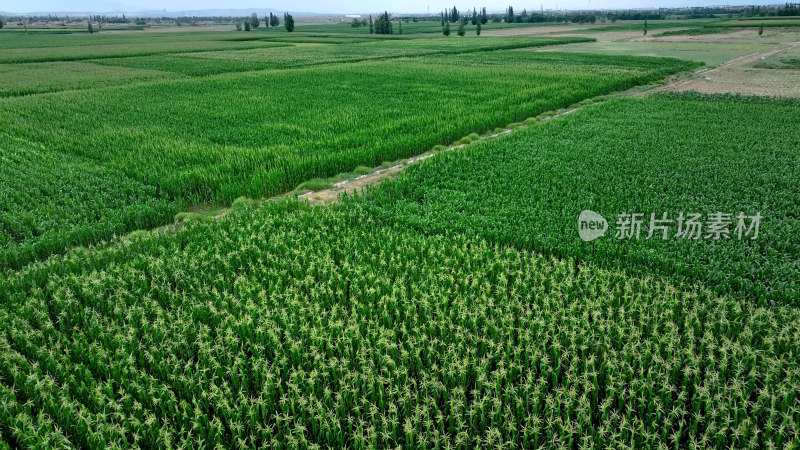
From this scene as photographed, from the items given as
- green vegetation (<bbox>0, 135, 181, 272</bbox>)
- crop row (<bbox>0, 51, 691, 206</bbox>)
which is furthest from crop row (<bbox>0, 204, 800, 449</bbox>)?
crop row (<bbox>0, 51, 691, 206</bbox>)

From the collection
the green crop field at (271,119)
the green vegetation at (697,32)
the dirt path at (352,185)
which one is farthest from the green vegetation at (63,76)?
the green vegetation at (697,32)

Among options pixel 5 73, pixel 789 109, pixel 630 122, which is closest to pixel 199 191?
pixel 630 122

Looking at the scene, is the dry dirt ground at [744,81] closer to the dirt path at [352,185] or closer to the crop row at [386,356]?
the dirt path at [352,185]

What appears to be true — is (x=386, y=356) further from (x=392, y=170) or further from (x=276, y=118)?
(x=276, y=118)

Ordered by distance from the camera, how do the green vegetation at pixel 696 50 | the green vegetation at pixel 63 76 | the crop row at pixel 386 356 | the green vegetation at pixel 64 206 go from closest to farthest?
the crop row at pixel 386 356 → the green vegetation at pixel 64 206 → the green vegetation at pixel 63 76 → the green vegetation at pixel 696 50

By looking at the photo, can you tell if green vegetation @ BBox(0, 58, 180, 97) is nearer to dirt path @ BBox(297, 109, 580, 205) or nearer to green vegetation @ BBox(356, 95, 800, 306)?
dirt path @ BBox(297, 109, 580, 205)

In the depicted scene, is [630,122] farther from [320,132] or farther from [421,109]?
[320,132]
